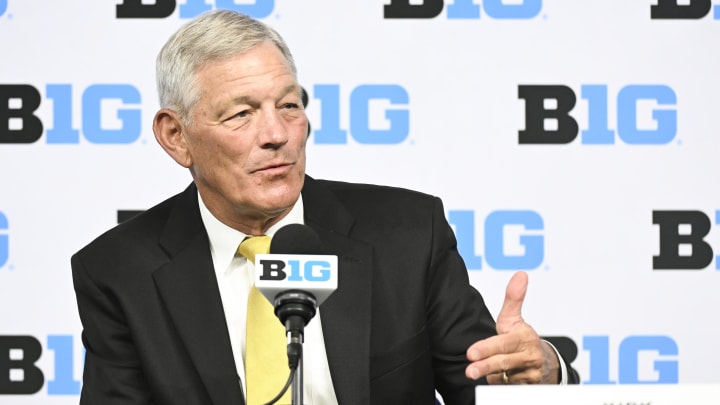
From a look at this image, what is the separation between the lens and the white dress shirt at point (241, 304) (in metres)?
2.22

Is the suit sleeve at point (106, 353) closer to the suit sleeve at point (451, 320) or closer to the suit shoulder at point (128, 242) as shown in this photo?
the suit shoulder at point (128, 242)

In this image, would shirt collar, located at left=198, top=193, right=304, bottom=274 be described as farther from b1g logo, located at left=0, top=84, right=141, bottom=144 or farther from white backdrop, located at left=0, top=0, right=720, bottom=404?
b1g logo, located at left=0, top=84, right=141, bottom=144

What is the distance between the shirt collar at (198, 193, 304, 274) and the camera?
233 centimetres

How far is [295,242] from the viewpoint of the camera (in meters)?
1.68

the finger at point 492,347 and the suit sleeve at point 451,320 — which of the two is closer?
the finger at point 492,347

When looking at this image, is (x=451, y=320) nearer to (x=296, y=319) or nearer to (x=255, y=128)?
(x=255, y=128)

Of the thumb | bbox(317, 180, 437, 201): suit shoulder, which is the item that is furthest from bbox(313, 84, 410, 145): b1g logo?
the thumb

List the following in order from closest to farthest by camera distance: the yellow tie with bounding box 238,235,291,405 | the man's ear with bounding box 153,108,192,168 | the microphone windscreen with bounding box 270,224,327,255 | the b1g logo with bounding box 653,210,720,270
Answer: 1. the microphone windscreen with bounding box 270,224,327,255
2. the yellow tie with bounding box 238,235,291,405
3. the man's ear with bounding box 153,108,192,168
4. the b1g logo with bounding box 653,210,720,270

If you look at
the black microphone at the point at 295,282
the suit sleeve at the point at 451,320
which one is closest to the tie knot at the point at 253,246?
the suit sleeve at the point at 451,320

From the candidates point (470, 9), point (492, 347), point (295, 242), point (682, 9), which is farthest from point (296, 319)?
point (682, 9)

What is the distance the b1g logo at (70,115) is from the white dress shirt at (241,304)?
921mm

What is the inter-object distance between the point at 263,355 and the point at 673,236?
5.21 feet

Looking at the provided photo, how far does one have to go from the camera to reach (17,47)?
3266 millimetres

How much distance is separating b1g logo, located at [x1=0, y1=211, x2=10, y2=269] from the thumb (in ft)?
6.20
